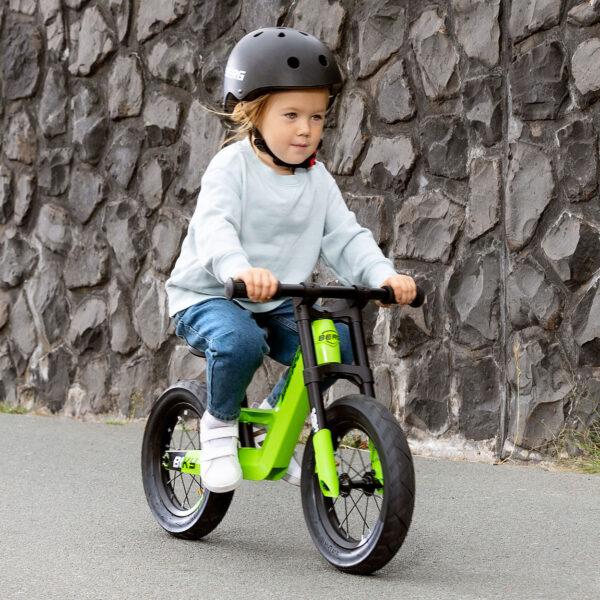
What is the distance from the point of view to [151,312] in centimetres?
743

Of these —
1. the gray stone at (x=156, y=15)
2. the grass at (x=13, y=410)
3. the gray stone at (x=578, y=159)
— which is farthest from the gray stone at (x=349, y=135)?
the grass at (x=13, y=410)

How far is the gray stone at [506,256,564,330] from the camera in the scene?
18.1 feet

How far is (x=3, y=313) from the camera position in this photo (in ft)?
27.5

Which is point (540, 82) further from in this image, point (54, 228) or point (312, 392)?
point (54, 228)

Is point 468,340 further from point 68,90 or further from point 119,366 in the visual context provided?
point 68,90

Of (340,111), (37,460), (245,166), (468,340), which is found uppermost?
(340,111)

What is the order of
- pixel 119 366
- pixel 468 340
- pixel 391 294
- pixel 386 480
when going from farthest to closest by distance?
pixel 119 366, pixel 468 340, pixel 391 294, pixel 386 480

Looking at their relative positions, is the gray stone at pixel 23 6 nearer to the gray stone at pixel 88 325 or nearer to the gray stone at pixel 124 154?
the gray stone at pixel 124 154

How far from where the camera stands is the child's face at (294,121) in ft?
13.5

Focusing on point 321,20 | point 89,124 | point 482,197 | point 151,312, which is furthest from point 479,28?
point 89,124

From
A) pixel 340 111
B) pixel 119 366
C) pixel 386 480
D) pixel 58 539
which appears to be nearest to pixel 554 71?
pixel 340 111

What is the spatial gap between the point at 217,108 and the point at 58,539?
339 centimetres

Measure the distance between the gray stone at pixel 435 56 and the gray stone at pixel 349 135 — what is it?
1.39ft

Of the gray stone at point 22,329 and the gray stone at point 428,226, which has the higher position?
the gray stone at point 428,226
